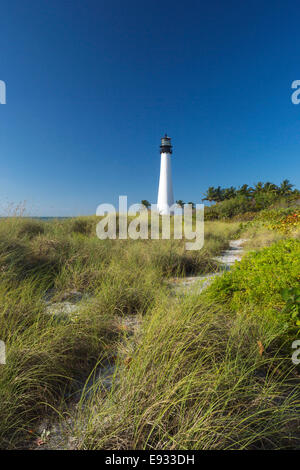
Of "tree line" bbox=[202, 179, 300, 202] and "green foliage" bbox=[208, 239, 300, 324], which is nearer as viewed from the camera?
"green foliage" bbox=[208, 239, 300, 324]

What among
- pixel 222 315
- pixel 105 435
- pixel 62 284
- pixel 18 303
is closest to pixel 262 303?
pixel 222 315

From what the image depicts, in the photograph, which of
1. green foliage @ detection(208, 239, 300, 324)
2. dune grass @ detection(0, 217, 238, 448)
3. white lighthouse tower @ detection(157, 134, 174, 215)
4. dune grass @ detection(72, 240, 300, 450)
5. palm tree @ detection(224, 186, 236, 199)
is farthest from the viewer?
palm tree @ detection(224, 186, 236, 199)

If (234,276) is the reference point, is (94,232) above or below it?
above

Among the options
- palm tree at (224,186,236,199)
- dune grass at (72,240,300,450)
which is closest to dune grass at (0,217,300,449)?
dune grass at (72,240,300,450)

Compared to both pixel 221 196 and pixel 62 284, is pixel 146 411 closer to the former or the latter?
pixel 62 284

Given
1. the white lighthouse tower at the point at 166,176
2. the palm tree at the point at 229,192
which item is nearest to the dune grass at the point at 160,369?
the white lighthouse tower at the point at 166,176

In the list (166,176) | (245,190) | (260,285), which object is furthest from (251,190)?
(260,285)

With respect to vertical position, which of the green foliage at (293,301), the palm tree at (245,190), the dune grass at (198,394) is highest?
the palm tree at (245,190)

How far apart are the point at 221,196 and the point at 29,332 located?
40.7 meters

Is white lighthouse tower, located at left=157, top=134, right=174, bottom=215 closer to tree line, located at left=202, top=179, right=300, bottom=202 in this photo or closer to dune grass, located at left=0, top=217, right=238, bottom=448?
tree line, located at left=202, top=179, right=300, bottom=202

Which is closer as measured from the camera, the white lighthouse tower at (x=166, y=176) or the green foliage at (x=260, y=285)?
the green foliage at (x=260, y=285)

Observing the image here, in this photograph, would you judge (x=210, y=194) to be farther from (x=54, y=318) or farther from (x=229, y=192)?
(x=54, y=318)

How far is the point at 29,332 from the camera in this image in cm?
182

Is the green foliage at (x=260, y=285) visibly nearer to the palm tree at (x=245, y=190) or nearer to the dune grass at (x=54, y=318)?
the dune grass at (x=54, y=318)
